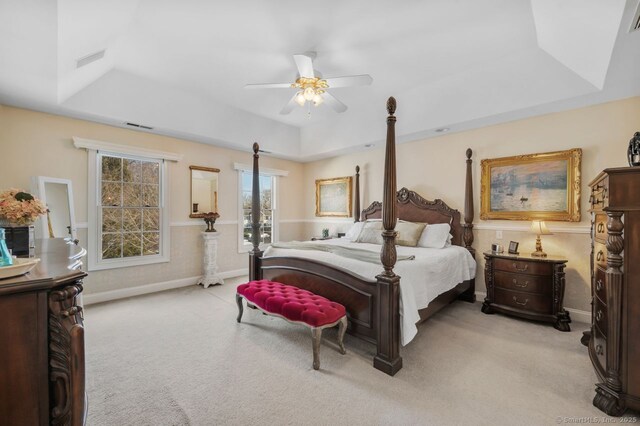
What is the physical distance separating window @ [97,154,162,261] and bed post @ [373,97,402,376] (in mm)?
3889

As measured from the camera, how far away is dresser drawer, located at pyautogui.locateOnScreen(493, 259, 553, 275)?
3178 millimetres

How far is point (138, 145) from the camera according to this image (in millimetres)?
4336

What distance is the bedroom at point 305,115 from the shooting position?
2041mm

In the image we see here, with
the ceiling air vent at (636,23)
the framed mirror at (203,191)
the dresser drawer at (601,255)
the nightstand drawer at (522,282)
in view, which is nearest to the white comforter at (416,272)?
the nightstand drawer at (522,282)

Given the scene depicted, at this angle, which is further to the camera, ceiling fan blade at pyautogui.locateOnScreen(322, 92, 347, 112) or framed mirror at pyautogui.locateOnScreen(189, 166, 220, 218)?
framed mirror at pyautogui.locateOnScreen(189, 166, 220, 218)

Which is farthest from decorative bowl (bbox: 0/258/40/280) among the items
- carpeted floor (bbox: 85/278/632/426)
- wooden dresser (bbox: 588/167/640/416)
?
wooden dresser (bbox: 588/167/640/416)

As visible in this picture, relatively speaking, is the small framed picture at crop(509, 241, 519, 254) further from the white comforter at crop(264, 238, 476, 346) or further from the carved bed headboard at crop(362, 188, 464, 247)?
the carved bed headboard at crop(362, 188, 464, 247)

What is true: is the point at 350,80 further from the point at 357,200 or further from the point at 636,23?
the point at 357,200

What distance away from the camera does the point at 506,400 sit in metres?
1.96

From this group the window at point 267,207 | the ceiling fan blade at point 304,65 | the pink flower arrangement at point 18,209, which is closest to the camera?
the pink flower arrangement at point 18,209

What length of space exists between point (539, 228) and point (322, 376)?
3.04 m

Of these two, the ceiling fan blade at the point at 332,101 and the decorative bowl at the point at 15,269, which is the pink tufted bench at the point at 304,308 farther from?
the ceiling fan blade at the point at 332,101

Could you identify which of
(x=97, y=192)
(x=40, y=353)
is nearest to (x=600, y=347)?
(x=40, y=353)

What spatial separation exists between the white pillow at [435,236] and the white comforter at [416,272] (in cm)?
16
